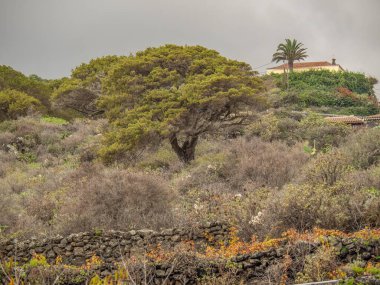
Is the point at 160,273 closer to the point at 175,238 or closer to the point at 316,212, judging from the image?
the point at 175,238

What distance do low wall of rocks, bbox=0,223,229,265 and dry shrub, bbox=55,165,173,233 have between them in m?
1.15

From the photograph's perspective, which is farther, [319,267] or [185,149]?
[185,149]

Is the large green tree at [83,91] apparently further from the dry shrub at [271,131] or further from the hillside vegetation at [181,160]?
the dry shrub at [271,131]

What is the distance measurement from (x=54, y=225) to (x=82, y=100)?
2272cm

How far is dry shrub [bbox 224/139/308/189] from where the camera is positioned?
1593 centimetres

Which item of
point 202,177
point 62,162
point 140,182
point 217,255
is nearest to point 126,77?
point 62,162

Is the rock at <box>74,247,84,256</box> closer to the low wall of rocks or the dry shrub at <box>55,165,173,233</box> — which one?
the low wall of rocks

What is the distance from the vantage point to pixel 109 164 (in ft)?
65.6

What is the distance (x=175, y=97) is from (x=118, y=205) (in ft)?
31.0

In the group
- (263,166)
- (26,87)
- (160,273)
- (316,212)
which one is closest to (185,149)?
(263,166)

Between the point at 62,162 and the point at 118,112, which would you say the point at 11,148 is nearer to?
the point at 62,162

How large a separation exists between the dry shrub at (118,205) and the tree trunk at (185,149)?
26.0 ft

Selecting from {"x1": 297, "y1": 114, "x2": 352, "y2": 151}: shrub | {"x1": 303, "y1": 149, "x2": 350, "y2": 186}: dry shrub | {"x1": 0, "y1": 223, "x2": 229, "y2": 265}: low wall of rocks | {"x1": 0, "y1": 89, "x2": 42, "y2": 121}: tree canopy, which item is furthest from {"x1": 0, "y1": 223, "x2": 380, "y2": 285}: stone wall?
{"x1": 0, "y1": 89, "x2": 42, "y2": 121}: tree canopy

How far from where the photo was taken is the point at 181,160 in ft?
70.5
